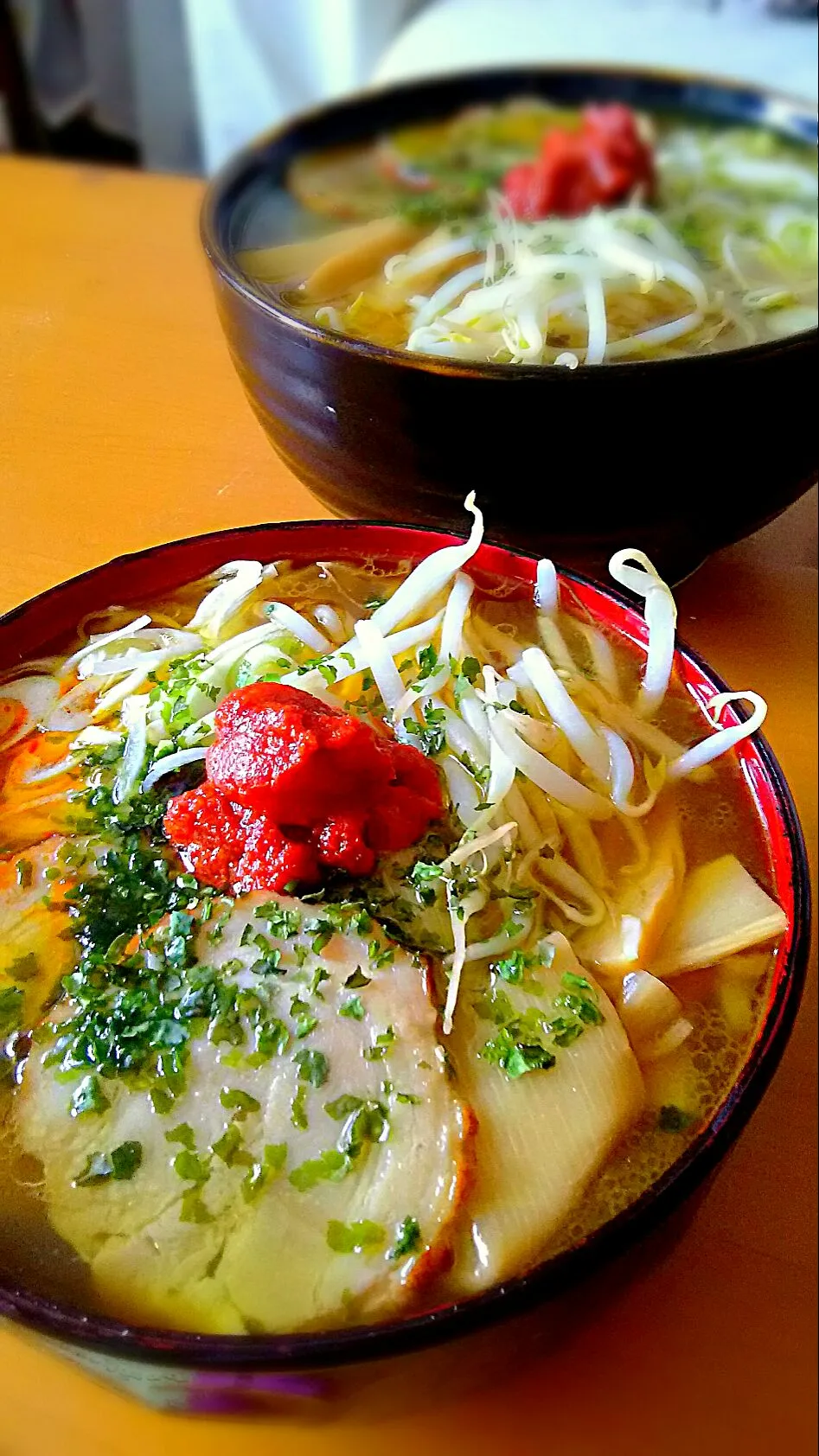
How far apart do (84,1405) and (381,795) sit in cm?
29

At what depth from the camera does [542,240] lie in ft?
3.20

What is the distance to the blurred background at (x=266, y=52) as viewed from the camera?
1759 millimetres

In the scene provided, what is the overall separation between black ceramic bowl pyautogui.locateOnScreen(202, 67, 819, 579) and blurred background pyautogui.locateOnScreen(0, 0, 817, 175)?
1.03 m

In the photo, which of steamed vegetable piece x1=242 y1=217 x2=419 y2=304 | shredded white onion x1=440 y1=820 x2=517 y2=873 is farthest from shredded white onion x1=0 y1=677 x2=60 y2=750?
steamed vegetable piece x1=242 y1=217 x2=419 y2=304

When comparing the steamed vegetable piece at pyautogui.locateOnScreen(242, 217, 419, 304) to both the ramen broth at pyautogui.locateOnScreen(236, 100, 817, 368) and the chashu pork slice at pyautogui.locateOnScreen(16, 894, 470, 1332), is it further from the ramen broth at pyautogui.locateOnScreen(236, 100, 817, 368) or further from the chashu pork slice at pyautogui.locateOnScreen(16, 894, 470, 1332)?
the chashu pork slice at pyautogui.locateOnScreen(16, 894, 470, 1332)

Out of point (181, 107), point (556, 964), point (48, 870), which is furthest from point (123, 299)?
point (181, 107)

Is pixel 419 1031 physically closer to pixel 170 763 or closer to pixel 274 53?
pixel 170 763

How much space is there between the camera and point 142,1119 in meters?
0.44

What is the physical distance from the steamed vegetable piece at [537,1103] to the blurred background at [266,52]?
4.67ft

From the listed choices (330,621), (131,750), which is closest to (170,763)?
(131,750)

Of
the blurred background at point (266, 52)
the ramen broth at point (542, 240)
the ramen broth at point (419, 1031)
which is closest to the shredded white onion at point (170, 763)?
the ramen broth at point (419, 1031)

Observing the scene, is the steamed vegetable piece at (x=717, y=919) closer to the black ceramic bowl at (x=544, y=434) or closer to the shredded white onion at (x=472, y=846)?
the shredded white onion at (x=472, y=846)

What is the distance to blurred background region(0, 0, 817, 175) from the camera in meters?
1.76

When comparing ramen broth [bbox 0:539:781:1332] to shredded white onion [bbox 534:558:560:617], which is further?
shredded white onion [bbox 534:558:560:617]
